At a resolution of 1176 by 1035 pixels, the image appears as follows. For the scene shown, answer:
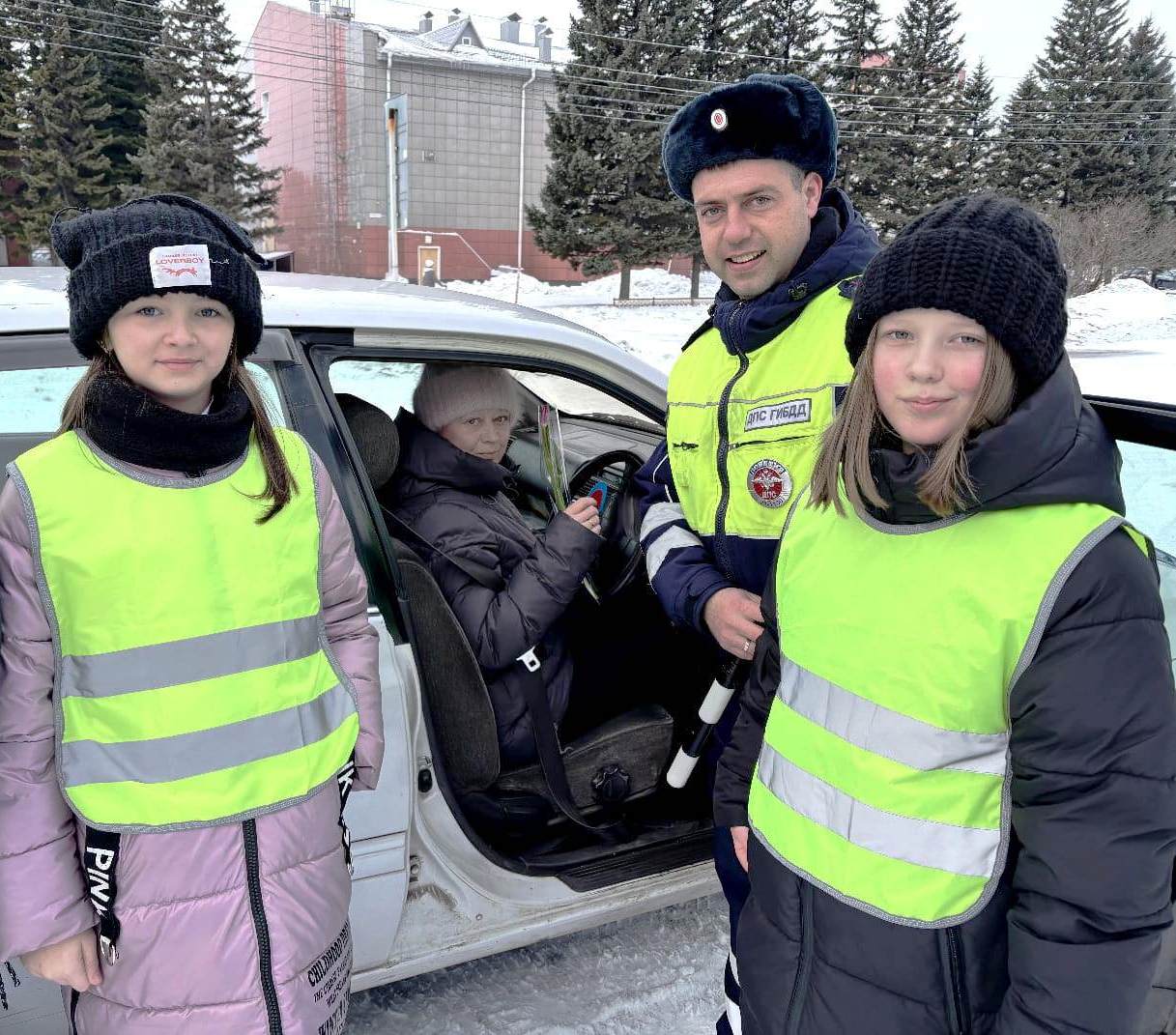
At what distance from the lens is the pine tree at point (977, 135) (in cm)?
3058

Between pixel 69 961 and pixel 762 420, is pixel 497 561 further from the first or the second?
pixel 69 961

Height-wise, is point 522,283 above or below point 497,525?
below

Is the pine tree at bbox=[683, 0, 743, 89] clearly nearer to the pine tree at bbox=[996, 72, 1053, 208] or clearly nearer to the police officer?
the pine tree at bbox=[996, 72, 1053, 208]

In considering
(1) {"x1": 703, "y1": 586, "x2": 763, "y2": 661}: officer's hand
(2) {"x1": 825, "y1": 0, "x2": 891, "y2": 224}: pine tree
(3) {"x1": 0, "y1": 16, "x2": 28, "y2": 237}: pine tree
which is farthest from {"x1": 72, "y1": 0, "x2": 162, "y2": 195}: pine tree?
(1) {"x1": 703, "y1": 586, "x2": 763, "y2": 661}: officer's hand

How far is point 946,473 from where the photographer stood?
111 cm

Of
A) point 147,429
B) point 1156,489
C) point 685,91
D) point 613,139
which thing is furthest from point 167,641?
point 685,91

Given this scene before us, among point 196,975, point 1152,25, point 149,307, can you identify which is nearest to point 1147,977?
point 196,975

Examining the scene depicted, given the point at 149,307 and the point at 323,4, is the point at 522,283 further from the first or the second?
the point at 149,307

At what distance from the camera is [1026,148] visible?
32.6 meters

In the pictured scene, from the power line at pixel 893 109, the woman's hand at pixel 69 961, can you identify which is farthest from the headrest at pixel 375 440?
the power line at pixel 893 109

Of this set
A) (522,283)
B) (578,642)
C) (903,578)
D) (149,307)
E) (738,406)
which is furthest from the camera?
(522,283)

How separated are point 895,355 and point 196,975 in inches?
51.8

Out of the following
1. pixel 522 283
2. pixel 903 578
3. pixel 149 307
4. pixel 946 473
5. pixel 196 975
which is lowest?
pixel 522 283

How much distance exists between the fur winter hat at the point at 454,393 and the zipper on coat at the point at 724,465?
78 cm
